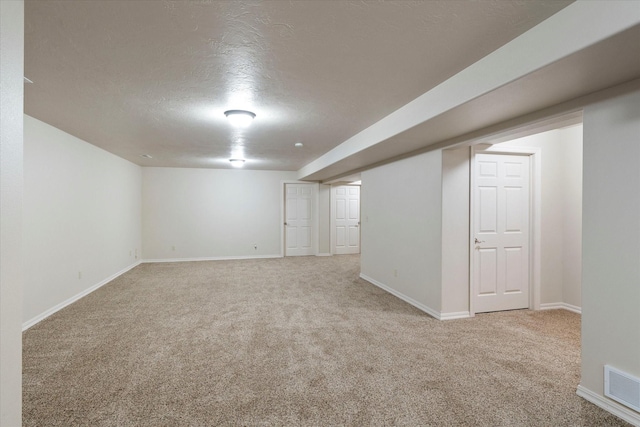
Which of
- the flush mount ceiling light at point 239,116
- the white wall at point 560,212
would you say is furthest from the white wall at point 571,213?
the flush mount ceiling light at point 239,116

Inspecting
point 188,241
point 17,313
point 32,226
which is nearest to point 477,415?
point 17,313

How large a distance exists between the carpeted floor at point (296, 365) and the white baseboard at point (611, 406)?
65mm

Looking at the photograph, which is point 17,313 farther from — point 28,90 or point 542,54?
point 542,54

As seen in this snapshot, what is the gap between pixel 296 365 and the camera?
2.59m

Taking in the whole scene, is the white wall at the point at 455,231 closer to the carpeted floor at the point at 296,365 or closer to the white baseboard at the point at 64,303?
the carpeted floor at the point at 296,365

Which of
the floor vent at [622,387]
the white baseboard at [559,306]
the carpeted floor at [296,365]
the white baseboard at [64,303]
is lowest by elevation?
the carpeted floor at [296,365]

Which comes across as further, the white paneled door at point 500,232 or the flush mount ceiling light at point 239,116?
the white paneled door at point 500,232

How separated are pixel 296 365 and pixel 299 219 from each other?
6147 mm

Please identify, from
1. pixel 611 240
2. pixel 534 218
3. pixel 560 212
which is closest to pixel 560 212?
pixel 560 212

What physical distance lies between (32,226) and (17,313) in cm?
304

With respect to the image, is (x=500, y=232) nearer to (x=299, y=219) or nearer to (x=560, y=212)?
(x=560, y=212)

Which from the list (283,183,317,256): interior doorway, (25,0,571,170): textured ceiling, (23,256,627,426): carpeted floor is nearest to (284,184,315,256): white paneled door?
(283,183,317,256): interior doorway

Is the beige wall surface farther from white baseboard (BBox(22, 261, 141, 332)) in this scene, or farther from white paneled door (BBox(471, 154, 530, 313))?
white baseboard (BBox(22, 261, 141, 332))

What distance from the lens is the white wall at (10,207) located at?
1176 mm
